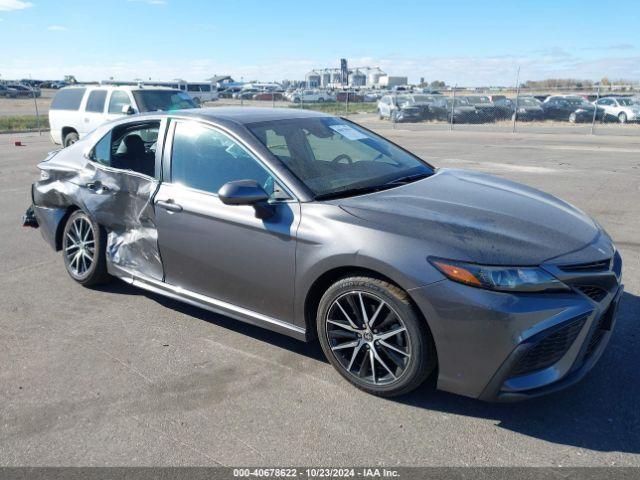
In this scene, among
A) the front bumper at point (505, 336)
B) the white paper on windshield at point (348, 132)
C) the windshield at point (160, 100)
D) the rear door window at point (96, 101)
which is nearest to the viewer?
the front bumper at point (505, 336)

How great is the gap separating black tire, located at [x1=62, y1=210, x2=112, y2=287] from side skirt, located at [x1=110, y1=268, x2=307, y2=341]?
248 mm

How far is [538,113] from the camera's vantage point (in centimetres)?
2966

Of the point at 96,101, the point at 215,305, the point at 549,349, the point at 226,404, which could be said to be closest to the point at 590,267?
the point at 549,349

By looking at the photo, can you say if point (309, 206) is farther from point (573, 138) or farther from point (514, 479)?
point (573, 138)

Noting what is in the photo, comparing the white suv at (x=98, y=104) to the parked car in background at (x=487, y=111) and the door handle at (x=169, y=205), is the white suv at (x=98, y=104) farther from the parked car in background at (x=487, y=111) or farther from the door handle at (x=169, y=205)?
the parked car in background at (x=487, y=111)

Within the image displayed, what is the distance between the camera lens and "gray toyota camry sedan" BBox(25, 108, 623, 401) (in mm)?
2918

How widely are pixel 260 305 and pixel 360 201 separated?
94 cm

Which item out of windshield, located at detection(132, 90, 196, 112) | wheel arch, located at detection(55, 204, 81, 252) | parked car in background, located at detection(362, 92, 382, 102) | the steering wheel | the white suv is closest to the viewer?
the steering wheel

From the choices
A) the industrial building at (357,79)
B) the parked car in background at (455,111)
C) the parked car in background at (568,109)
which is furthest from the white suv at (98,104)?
the industrial building at (357,79)

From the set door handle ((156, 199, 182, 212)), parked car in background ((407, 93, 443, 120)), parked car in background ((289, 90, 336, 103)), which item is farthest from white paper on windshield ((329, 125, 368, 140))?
parked car in background ((289, 90, 336, 103))

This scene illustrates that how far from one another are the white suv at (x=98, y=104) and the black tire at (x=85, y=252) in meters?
A: 9.30

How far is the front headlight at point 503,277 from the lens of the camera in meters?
2.88

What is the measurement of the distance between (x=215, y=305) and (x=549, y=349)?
2.21m

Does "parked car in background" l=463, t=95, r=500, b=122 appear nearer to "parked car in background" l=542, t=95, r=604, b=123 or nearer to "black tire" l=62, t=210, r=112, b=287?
"parked car in background" l=542, t=95, r=604, b=123
